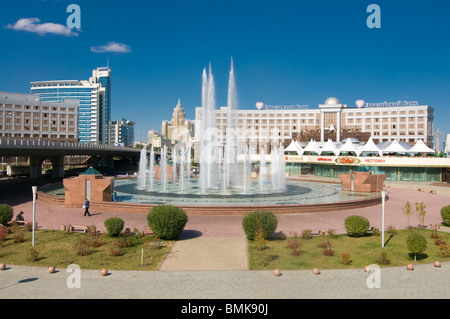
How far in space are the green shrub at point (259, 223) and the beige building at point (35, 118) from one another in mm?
87010

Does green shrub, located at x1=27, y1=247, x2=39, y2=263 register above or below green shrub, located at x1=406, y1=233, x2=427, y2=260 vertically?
below

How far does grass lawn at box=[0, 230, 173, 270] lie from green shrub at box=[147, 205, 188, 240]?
40cm

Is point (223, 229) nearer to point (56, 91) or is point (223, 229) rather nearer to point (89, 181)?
point (89, 181)

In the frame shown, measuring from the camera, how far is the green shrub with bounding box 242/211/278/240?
1458 cm

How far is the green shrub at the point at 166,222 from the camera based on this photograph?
48.3 feet

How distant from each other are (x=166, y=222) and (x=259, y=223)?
13.1ft

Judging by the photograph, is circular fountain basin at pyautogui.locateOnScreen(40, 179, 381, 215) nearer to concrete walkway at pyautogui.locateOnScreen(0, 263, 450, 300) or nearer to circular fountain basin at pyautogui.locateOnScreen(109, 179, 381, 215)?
circular fountain basin at pyautogui.locateOnScreen(109, 179, 381, 215)

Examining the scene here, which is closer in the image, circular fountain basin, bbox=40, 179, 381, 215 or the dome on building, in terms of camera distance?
circular fountain basin, bbox=40, 179, 381, 215

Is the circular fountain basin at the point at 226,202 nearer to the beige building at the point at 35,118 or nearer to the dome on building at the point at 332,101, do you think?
the beige building at the point at 35,118

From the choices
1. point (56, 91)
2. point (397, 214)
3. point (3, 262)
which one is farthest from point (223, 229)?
point (56, 91)

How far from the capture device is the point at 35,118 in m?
91.4

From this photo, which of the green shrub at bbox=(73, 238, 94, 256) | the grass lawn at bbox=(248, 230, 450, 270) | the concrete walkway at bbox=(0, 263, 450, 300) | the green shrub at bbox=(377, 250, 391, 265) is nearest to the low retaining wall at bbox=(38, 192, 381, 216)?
the grass lawn at bbox=(248, 230, 450, 270)
